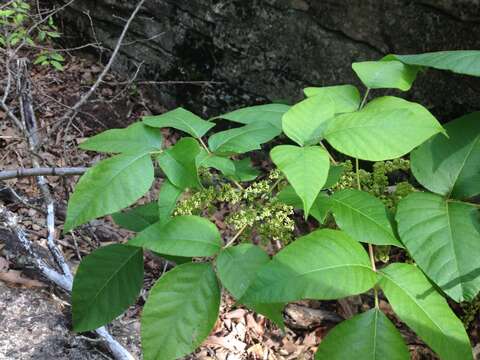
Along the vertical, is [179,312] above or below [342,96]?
below

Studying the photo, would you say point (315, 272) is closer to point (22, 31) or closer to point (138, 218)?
point (138, 218)

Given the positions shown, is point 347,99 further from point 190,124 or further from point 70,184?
point 70,184

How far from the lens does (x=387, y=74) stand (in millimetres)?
1176

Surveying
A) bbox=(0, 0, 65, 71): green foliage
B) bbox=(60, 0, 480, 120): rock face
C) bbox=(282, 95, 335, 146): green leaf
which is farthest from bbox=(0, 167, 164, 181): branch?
bbox=(60, 0, 480, 120): rock face

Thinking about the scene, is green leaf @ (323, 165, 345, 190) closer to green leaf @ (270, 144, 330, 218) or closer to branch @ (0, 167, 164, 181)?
green leaf @ (270, 144, 330, 218)

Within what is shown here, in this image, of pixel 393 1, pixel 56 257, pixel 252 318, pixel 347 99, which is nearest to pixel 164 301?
pixel 347 99

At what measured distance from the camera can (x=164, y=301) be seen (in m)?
0.91

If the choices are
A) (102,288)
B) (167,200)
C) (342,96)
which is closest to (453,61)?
(342,96)

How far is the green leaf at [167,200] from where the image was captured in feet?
3.15

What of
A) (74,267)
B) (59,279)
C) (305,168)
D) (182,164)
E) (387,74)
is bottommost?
(74,267)

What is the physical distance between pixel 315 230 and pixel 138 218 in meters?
0.50

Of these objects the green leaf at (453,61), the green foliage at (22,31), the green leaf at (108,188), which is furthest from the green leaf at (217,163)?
the green foliage at (22,31)

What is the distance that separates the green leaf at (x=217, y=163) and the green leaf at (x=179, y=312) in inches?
8.8

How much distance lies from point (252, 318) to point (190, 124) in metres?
1.98
